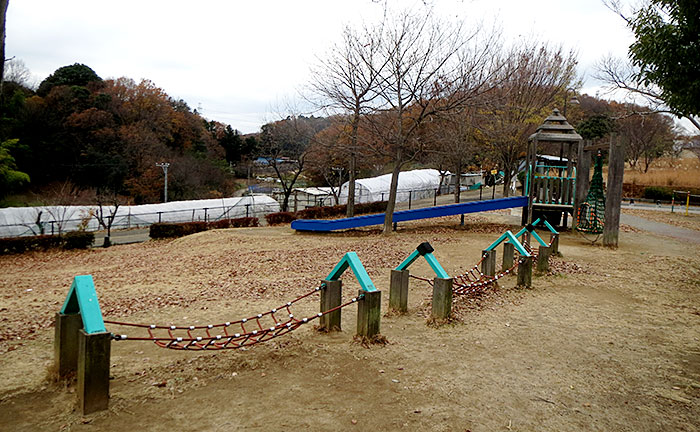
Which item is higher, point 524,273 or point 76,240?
point 524,273

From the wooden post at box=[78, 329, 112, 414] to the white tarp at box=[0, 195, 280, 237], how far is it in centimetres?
2109

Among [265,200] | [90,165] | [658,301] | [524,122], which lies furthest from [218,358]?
[90,165]

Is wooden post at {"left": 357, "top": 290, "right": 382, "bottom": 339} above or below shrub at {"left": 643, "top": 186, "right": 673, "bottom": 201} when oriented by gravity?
below

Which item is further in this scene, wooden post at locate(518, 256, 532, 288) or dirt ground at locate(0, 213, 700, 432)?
wooden post at locate(518, 256, 532, 288)

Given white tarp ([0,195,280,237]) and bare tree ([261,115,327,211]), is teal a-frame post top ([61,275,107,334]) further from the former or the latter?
bare tree ([261,115,327,211])

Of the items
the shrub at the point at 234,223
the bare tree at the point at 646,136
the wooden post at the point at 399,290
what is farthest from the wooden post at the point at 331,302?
the bare tree at the point at 646,136

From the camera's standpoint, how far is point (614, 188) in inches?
520

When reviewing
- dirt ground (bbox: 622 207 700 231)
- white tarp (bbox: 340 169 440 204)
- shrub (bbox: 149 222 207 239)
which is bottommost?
shrub (bbox: 149 222 207 239)

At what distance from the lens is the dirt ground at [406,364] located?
3680 millimetres

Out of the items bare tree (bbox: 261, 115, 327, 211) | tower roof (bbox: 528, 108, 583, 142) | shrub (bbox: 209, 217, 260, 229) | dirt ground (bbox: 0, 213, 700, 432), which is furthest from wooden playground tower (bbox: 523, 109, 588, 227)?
bare tree (bbox: 261, 115, 327, 211)

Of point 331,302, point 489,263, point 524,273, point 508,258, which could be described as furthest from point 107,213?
point 331,302

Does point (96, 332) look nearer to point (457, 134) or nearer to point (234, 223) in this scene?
point (457, 134)

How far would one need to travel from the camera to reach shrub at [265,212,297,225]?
80.8ft

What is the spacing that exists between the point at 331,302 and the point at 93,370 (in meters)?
2.58
